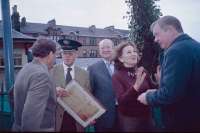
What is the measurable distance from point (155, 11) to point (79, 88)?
7.91 m

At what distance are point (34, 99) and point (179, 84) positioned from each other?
1284 millimetres

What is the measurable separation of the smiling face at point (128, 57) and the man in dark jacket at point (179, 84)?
2.96 ft

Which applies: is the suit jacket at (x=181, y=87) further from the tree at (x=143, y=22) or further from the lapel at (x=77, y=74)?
the tree at (x=143, y=22)

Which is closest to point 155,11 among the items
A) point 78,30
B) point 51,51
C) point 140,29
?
point 140,29

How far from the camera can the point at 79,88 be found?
359 centimetres

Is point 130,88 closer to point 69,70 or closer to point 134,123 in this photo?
point 134,123

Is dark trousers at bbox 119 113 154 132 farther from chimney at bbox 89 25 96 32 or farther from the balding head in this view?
chimney at bbox 89 25 96 32

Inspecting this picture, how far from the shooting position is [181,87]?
8.69 ft

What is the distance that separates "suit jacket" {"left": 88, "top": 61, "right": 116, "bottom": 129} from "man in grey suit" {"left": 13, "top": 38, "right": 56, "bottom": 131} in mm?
1150

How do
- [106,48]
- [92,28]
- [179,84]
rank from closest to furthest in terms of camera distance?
[179,84]
[106,48]
[92,28]

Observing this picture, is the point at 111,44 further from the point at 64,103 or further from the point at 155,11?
the point at 155,11

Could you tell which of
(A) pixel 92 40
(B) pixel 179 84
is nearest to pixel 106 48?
(B) pixel 179 84

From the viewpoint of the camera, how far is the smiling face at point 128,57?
3750 millimetres

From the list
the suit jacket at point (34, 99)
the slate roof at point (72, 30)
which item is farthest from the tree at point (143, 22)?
the slate roof at point (72, 30)
